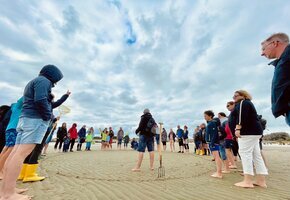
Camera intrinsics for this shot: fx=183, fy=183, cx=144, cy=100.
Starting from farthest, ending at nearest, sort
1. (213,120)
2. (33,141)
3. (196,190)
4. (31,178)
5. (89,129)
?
(89,129)
(213,120)
(31,178)
(196,190)
(33,141)

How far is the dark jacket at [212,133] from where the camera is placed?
521cm

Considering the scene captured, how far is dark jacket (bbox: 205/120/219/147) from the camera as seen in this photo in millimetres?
5215

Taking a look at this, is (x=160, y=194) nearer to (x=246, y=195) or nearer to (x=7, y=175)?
(x=246, y=195)

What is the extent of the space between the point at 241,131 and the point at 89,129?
49.0 ft

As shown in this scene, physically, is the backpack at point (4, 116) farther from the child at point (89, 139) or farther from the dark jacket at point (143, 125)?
the child at point (89, 139)

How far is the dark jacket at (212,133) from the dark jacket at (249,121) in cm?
124

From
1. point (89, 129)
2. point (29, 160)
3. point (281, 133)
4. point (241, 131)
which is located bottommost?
point (29, 160)

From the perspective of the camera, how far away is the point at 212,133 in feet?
17.6

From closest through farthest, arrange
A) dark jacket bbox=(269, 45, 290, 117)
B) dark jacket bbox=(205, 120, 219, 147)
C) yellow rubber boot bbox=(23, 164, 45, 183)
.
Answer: dark jacket bbox=(269, 45, 290, 117)
yellow rubber boot bbox=(23, 164, 45, 183)
dark jacket bbox=(205, 120, 219, 147)

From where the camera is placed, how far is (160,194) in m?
3.28

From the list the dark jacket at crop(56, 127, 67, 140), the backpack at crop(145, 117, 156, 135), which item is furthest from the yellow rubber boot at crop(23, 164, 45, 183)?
the dark jacket at crop(56, 127, 67, 140)

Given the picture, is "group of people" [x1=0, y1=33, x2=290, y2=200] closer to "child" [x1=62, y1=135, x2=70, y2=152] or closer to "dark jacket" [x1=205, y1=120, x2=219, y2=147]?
"dark jacket" [x1=205, y1=120, x2=219, y2=147]

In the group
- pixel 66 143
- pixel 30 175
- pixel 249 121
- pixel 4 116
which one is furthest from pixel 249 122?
pixel 66 143

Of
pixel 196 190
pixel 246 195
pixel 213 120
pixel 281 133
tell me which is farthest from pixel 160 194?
pixel 281 133
